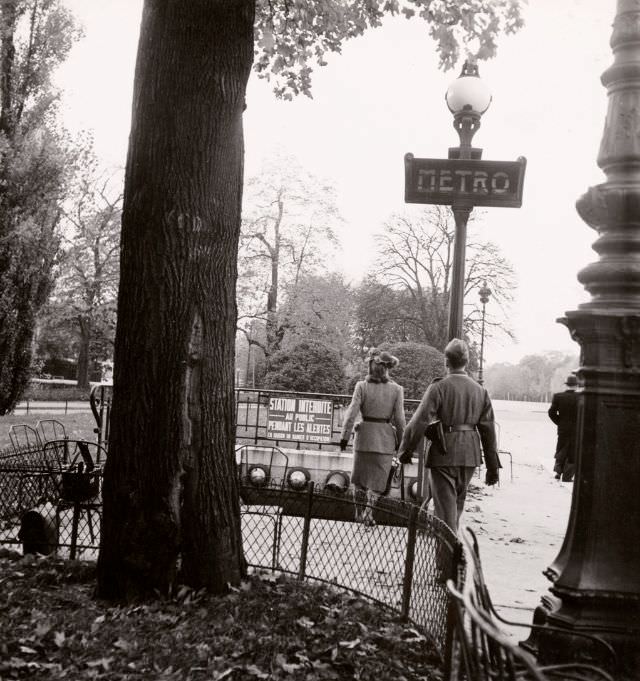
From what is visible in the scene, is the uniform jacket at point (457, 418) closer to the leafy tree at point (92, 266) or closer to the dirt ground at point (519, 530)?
the dirt ground at point (519, 530)

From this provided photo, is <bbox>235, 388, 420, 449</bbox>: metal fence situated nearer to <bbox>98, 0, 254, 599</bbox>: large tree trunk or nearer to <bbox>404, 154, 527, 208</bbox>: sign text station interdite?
<bbox>404, 154, 527, 208</bbox>: sign text station interdite

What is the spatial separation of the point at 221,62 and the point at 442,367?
13.6m

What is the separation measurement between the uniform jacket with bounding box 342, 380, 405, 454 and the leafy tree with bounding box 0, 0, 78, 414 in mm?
12441

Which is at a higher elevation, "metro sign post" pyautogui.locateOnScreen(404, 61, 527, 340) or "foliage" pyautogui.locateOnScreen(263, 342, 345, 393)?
"metro sign post" pyautogui.locateOnScreen(404, 61, 527, 340)

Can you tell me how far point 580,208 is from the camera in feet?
13.0

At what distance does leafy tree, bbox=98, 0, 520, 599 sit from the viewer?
4.98m

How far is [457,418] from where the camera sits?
6.52 meters

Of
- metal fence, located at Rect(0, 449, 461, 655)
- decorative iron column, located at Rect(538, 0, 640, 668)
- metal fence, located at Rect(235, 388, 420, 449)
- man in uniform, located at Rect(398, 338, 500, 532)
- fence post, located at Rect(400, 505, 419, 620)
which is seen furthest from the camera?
metal fence, located at Rect(235, 388, 420, 449)

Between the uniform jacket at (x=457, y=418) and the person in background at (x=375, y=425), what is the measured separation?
222cm

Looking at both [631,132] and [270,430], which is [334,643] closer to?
[631,132]

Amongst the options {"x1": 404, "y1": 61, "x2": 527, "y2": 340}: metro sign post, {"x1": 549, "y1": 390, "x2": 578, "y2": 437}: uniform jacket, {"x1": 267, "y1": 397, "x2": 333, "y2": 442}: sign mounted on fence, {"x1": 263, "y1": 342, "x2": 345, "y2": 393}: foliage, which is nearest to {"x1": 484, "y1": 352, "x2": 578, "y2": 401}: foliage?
{"x1": 263, "y1": 342, "x2": 345, "y2": 393}: foliage

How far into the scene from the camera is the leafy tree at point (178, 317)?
196 inches

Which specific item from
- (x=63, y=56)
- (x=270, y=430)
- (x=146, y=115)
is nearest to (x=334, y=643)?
(x=146, y=115)

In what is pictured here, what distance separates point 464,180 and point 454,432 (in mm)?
2305
